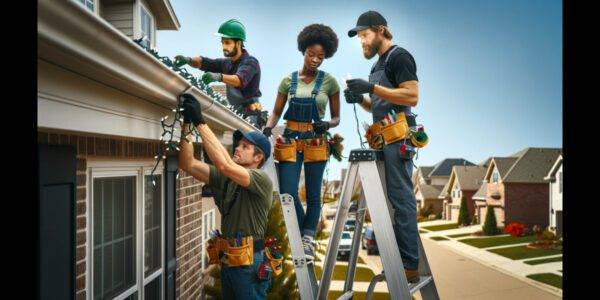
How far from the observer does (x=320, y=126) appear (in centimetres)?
349

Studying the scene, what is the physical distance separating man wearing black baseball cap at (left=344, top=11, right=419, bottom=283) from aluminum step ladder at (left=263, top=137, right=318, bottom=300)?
25.5 inches

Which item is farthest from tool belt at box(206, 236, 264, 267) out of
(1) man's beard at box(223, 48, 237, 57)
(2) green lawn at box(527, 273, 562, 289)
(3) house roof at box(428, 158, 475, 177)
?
(3) house roof at box(428, 158, 475, 177)

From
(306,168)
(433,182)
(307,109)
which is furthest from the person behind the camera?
(433,182)

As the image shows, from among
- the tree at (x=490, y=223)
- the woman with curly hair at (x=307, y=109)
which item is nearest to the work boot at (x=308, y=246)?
the woman with curly hair at (x=307, y=109)

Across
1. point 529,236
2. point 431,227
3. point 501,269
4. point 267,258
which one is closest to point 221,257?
point 267,258

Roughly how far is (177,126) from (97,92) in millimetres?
1010

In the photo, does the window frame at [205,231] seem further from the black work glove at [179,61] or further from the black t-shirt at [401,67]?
the black t-shirt at [401,67]

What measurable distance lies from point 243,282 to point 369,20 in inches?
75.3

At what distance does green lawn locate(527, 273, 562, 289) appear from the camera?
1361 centimetres

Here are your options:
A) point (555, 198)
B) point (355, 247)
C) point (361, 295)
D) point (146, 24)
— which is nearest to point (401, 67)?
point (355, 247)

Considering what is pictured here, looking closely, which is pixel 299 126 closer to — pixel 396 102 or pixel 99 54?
pixel 396 102

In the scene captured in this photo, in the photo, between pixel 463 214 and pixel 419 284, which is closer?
pixel 419 284

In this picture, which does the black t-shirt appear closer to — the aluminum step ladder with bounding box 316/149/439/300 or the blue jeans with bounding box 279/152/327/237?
the aluminum step ladder with bounding box 316/149/439/300

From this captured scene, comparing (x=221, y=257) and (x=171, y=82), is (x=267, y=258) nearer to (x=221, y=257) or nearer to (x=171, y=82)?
(x=221, y=257)
